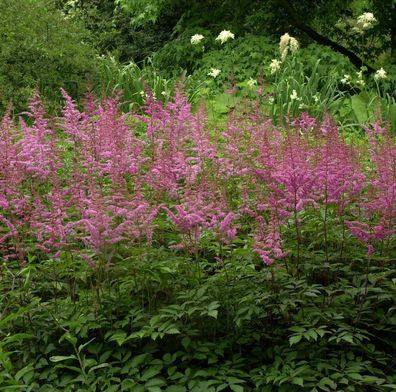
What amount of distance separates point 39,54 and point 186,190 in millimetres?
5894

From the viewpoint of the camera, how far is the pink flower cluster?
3523mm

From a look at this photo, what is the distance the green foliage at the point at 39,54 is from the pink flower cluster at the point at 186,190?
3632 millimetres

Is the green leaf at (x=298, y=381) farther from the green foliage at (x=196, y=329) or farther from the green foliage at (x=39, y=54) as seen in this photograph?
the green foliage at (x=39, y=54)

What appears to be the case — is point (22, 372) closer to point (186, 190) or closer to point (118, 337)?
point (118, 337)

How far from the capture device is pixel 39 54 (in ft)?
29.3

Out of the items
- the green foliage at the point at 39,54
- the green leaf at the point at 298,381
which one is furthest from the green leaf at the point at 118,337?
the green foliage at the point at 39,54

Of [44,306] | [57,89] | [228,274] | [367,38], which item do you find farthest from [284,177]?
[367,38]

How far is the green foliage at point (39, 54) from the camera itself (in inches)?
336

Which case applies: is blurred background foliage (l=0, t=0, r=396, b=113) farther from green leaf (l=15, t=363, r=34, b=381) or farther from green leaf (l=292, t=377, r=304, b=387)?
green leaf (l=292, t=377, r=304, b=387)

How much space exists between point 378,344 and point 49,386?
183cm

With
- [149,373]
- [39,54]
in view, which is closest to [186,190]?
[149,373]

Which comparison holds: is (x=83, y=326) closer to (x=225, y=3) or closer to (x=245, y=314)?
(x=245, y=314)

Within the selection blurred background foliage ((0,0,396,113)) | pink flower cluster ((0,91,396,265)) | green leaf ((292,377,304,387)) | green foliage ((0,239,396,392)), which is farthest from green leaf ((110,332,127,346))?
blurred background foliage ((0,0,396,113))

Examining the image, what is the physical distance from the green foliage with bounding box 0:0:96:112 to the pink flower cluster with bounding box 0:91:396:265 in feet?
11.9
